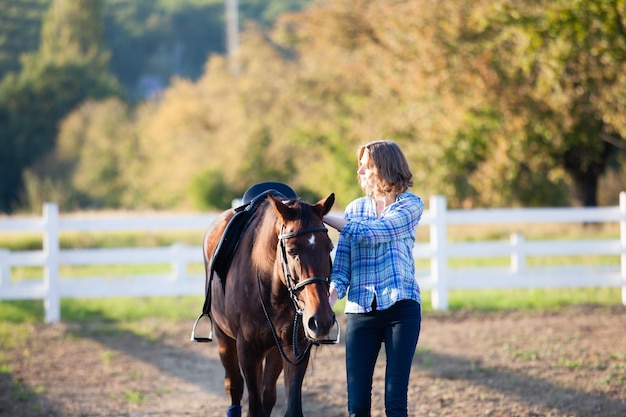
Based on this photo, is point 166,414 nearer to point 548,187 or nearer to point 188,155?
point 548,187

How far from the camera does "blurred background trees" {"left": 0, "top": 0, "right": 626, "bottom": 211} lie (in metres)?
15.4

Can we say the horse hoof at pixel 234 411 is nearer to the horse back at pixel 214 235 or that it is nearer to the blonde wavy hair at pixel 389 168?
the horse back at pixel 214 235

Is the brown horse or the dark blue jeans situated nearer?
the brown horse

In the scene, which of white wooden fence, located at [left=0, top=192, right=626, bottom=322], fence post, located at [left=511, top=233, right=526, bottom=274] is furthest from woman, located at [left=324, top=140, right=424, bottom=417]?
fence post, located at [left=511, top=233, right=526, bottom=274]

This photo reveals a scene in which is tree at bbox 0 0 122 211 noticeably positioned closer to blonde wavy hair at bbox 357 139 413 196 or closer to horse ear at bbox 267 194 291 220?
→ horse ear at bbox 267 194 291 220

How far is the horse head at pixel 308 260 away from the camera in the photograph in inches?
134

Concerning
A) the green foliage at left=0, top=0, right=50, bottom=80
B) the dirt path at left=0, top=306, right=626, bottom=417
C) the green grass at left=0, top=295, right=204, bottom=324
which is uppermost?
→ the green foliage at left=0, top=0, right=50, bottom=80

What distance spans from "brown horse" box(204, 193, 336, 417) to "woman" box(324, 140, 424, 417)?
0.18m

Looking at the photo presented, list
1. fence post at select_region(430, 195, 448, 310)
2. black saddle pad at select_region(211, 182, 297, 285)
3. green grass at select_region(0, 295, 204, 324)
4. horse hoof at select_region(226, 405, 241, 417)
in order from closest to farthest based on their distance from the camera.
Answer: black saddle pad at select_region(211, 182, 297, 285)
horse hoof at select_region(226, 405, 241, 417)
fence post at select_region(430, 195, 448, 310)
green grass at select_region(0, 295, 204, 324)

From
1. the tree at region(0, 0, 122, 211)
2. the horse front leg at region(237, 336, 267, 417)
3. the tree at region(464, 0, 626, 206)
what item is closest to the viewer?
the horse front leg at region(237, 336, 267, 417)

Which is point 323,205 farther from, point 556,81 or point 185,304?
point 556,81

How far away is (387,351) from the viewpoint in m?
3.71

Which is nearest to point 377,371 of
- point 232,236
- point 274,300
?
point 232,236

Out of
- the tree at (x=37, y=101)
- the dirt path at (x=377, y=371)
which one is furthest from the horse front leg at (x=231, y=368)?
the tree at (x=37, y=101)
